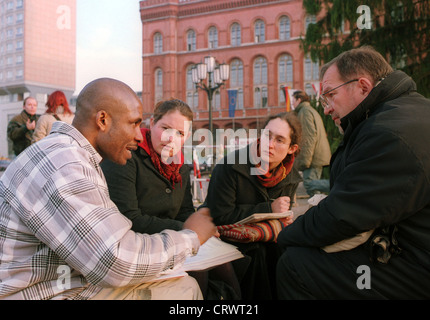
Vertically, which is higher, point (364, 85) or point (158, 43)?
point (158, 43)

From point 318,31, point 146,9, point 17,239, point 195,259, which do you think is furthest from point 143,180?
point 146,9

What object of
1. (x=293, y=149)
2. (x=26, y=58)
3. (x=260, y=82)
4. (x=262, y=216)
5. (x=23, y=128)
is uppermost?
(x=26, y=58)

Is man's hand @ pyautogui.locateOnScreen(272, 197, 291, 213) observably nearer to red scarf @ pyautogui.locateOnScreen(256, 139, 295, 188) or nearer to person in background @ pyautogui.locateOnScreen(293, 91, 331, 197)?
red scarf @ pyautogui.locateOnScreen(256, 139, 295, 188)

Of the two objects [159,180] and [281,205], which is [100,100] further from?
[281,205]

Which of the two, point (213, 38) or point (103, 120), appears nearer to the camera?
point (103, 120)

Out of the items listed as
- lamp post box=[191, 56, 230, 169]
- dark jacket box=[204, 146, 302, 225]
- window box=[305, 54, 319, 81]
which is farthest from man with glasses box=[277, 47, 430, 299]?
window box=[305, 54, 319, 81]

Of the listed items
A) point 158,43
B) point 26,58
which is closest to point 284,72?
point 158,43

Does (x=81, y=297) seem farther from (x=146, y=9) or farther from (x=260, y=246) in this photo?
(x=146, y=9)

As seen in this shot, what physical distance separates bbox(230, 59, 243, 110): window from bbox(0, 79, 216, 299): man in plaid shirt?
127ft

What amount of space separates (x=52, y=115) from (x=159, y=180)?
341 centimetres

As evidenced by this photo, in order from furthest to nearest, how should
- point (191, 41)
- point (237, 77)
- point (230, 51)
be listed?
1. point (191, 41)
2. point (237, 77)
3. point (230, 51)

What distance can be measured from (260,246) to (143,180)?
925 mm

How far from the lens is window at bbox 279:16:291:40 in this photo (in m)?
38.0

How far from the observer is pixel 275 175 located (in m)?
2.78
